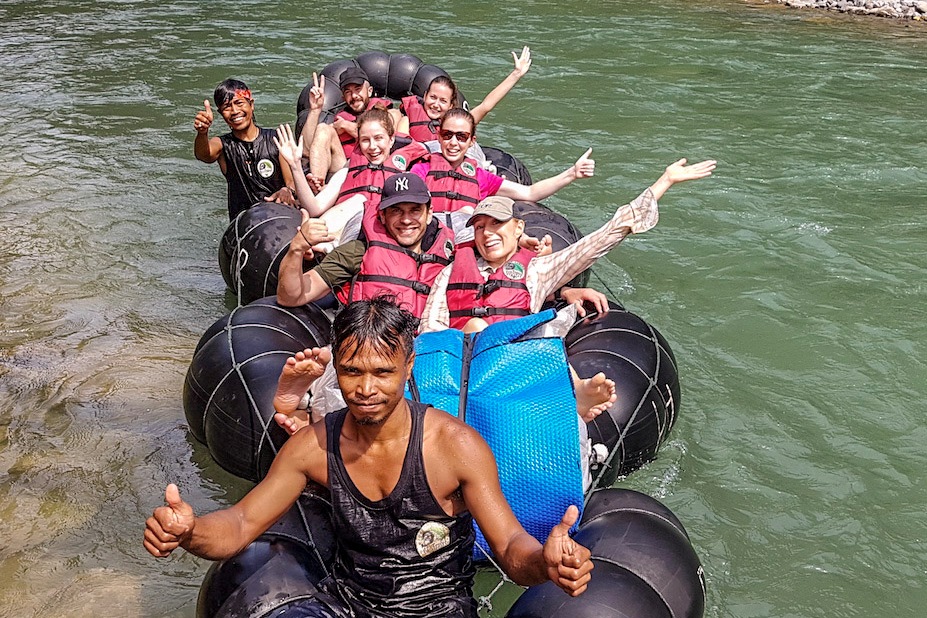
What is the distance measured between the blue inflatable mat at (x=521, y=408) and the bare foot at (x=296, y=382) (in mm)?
467

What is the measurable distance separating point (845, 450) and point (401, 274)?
295 centimetres

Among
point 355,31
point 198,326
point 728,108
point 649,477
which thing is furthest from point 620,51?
point 649,477

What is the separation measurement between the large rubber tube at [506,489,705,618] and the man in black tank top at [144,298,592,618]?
321 mm

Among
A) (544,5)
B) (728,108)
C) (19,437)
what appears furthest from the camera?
(544,5)

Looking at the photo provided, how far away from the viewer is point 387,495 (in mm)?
3068

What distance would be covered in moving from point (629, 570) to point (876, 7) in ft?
55.1

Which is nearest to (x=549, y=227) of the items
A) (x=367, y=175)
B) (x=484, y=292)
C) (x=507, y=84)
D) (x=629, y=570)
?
(x=367, y=175)

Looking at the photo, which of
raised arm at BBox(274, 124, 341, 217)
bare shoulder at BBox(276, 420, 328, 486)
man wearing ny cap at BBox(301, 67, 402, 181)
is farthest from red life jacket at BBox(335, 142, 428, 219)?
bare shoulder at BBox(276, 420, 328, 486)

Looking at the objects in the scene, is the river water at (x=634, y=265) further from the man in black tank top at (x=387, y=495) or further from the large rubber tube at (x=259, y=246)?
the man in black tank top at (x=387, y=495)

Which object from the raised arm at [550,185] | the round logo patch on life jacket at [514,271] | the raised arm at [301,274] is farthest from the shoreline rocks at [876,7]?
the raised arm at [301,274]

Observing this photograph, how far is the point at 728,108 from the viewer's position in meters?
12.4

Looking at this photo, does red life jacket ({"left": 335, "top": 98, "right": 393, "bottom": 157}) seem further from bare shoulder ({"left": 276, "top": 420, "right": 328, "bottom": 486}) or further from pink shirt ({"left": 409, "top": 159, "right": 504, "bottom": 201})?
bare shoulder ({"left": 276, "top": 420, "right": 328, "bottom": 486})

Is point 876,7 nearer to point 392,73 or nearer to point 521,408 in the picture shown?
point 392,73

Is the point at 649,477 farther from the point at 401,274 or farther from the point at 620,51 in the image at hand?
the point at 620,51
